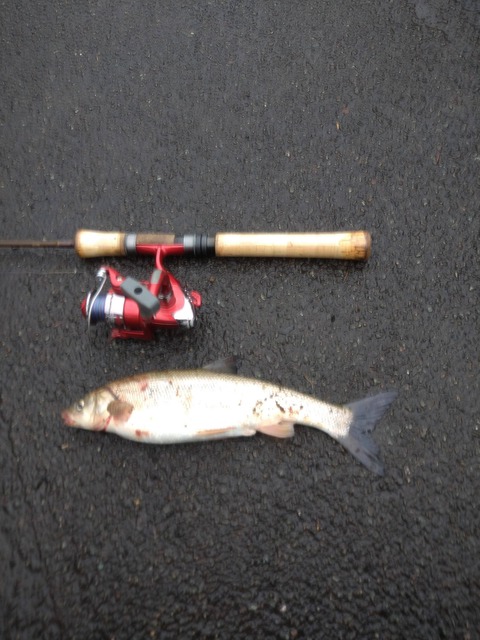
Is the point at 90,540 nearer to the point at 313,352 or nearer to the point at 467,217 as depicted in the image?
the point at 313,352

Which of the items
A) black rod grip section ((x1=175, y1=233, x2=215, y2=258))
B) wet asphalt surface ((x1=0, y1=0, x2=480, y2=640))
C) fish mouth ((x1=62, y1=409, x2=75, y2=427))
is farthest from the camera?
black rod grip section ((x1=175, y1=233, x2=215, y2=258))

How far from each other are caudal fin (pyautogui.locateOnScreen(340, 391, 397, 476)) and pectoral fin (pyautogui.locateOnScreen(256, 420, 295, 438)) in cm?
25

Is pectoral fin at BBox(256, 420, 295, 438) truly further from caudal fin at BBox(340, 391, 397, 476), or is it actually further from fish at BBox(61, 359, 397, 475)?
caudal fin at BBox(340, 391, 397, 476)

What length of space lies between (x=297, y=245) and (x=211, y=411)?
3.03 feet

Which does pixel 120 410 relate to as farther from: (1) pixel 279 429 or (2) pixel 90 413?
(1) pixel 279 429

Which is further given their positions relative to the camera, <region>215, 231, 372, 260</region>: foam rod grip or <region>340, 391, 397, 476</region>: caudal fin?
<region>215, 231, 372, 260</region>: foam rod grip

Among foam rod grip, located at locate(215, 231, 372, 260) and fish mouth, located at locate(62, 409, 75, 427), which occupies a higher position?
foam rod grip, located at locate(215, 231, 372, 260)

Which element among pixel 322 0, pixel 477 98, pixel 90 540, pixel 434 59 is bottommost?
pixel 90 540

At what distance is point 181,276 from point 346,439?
1.20m

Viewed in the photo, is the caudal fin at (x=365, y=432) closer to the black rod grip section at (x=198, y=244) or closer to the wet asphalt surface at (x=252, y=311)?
the wet asphalt surface at (x=252, y=311)

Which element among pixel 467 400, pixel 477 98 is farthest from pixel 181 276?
pixel 477 98

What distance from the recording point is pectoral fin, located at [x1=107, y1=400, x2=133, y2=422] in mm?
2426

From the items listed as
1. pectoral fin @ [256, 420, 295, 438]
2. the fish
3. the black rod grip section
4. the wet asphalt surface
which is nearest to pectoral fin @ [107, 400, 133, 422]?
the fish

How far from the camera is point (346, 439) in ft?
8.04
